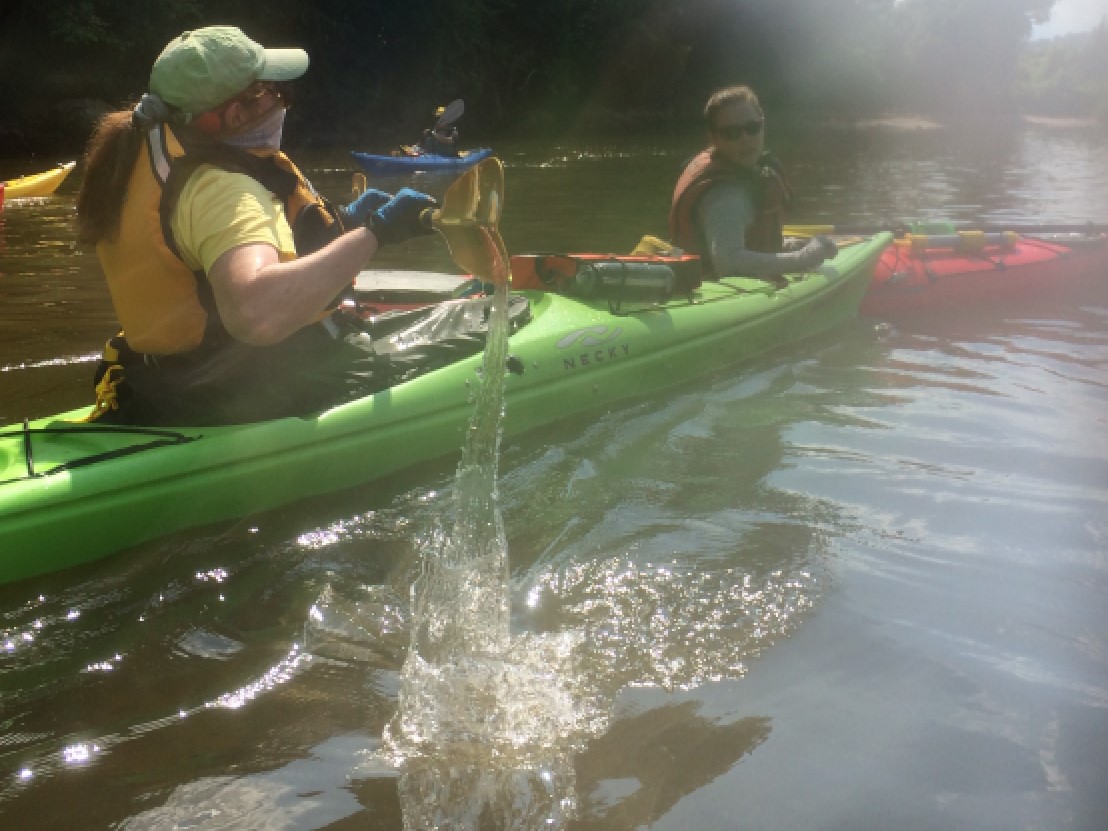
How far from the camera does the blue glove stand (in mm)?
3328

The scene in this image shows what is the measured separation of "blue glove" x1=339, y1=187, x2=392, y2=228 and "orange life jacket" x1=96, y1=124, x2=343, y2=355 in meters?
0.33

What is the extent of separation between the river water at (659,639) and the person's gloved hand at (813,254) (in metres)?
0.83

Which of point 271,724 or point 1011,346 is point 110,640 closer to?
point 271,724

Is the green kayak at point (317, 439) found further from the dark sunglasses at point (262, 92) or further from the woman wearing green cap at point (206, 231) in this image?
the dark sunglasses at point (262, 92)

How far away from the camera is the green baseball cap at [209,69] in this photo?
258 cm

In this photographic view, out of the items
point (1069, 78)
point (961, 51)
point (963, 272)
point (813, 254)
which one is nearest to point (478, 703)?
point (813, 254)

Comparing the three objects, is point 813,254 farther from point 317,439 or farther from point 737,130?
point 317,439

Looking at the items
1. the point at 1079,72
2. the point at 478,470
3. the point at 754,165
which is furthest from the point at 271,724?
the point at 1079,72

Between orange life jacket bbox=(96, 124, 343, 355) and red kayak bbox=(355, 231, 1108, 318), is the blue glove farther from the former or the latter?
red kayak bbox=(355, 231, 1108, 318)

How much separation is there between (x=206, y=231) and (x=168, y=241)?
0.16 meters

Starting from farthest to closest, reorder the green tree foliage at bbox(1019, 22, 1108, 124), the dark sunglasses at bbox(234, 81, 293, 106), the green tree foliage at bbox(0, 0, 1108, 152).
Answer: the green tree foliage at bbox(1019, 22, 1108, 124) → the green tree foliage at bbox(0, 0, 1108, 152) → the dark sunglasses at bbox(234, 81, 293, 106)

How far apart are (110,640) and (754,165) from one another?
3.67 m

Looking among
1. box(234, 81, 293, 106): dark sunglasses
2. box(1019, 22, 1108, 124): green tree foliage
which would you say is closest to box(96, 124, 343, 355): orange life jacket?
box(234, 81, 293, 106): dark sunglasses

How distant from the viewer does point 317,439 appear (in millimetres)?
3205
